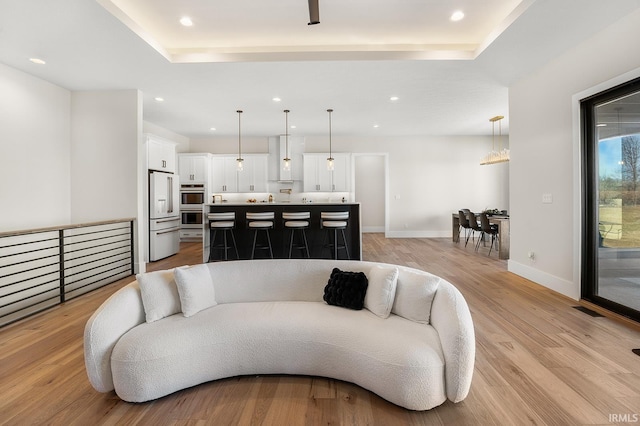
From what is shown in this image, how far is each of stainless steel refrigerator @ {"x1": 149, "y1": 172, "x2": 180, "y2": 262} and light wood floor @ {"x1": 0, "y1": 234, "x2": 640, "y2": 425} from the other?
9.85 feet

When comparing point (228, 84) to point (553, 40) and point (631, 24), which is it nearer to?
point (553, 40)

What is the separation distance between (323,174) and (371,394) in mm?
7218

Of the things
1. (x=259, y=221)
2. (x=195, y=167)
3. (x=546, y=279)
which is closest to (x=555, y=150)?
(x=546, y=279)

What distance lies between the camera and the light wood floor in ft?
5.84

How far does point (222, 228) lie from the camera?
5625mm

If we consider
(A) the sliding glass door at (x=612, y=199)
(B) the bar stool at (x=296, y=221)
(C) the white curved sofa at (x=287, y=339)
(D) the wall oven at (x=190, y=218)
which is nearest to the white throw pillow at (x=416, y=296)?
(C) the white curved sofa at (x=287, y=339)

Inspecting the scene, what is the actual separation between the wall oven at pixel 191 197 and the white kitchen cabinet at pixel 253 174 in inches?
42.2

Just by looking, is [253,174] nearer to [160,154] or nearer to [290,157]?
[290,157]

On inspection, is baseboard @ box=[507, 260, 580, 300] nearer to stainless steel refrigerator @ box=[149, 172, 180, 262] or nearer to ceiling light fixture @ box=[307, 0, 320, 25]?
ceiling light fixture @ box=[307, 0, 320, 25]

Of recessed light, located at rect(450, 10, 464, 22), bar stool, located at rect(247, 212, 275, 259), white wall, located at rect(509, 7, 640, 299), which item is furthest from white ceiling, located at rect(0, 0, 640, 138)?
bar stool, located at rect(247, 212, 275, 259)

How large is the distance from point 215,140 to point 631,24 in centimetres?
871

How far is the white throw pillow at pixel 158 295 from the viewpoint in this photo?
224cm

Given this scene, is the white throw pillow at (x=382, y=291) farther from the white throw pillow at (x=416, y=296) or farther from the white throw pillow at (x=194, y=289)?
the white throw pillow at (x=194, y=289)

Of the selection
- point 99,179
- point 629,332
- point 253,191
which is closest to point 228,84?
point 99,179
